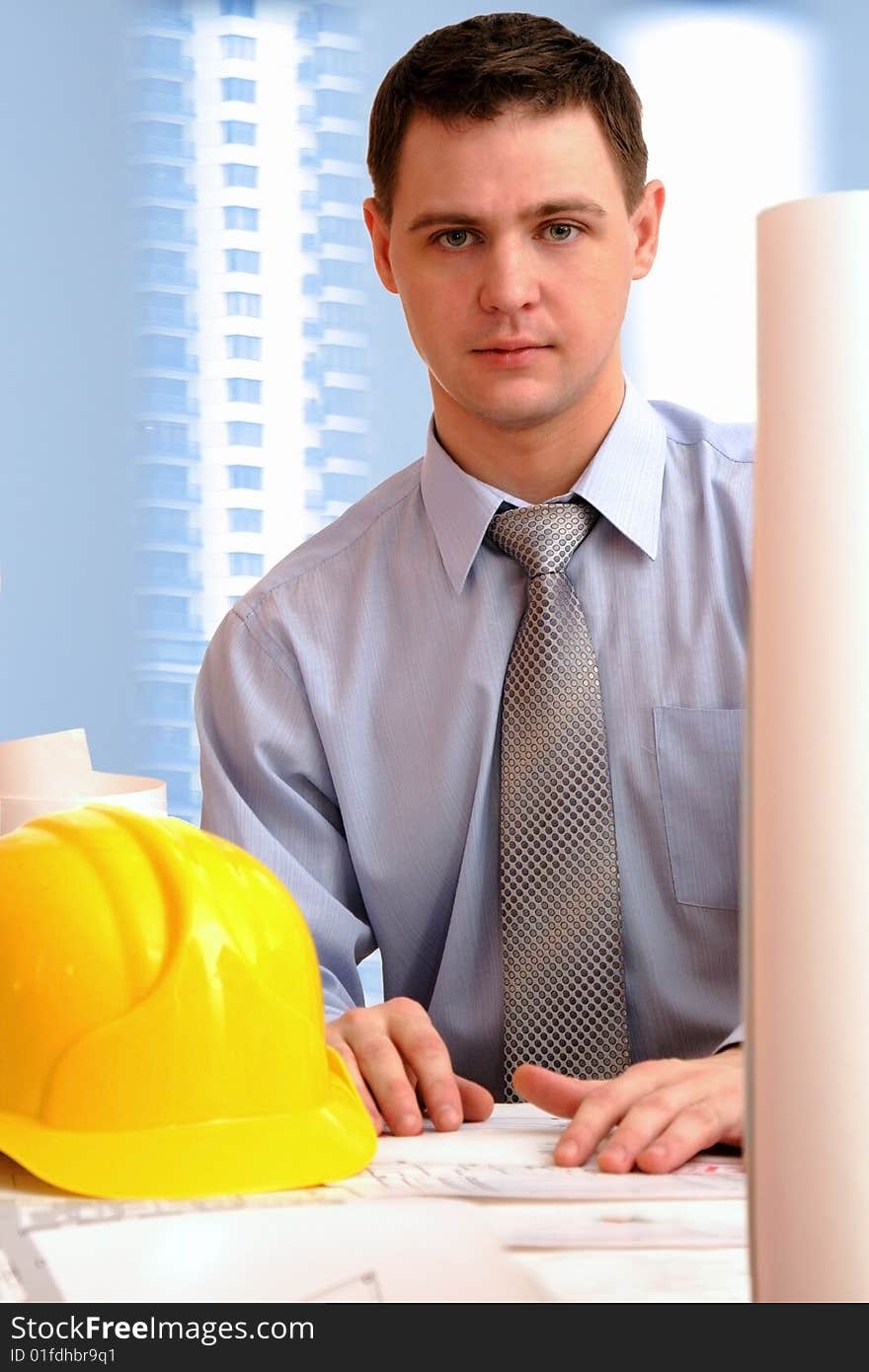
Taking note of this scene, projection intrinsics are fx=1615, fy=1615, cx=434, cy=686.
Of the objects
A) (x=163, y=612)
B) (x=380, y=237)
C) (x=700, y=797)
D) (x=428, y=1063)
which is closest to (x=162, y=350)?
(x=163, y=612)

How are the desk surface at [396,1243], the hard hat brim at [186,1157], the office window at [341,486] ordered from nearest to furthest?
the desk surface at [396,1243], the hard hat brim at [186,1157], the office window at [341,486]

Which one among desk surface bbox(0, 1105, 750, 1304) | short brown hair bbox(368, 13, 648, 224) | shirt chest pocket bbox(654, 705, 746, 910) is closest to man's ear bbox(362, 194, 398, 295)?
short brown hair bbox(368, 13, 648, 224)

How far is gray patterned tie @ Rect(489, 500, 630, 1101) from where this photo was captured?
1392 millimetres

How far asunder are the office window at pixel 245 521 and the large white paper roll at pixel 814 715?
377 cm

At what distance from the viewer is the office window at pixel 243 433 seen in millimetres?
4191

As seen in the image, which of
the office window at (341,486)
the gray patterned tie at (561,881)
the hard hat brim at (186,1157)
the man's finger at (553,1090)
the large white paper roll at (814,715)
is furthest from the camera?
the office window at (341,486)

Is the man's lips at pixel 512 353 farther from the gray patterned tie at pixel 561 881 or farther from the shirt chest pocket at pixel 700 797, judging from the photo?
the shirt chest pocket at pixel 700 797

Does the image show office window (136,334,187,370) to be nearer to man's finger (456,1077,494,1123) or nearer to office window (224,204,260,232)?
office window (224,204,260,232)

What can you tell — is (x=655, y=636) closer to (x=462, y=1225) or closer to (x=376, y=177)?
(x=376, y=177)

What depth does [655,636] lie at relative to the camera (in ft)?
4.92

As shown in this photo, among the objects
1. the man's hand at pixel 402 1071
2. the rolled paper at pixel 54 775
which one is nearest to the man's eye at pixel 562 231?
the rolled paper at pixel 54 775

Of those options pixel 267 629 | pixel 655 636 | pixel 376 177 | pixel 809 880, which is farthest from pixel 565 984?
pixel 809 880

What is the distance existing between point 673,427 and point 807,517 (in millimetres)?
1233

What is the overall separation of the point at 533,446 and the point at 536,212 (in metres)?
0.23
